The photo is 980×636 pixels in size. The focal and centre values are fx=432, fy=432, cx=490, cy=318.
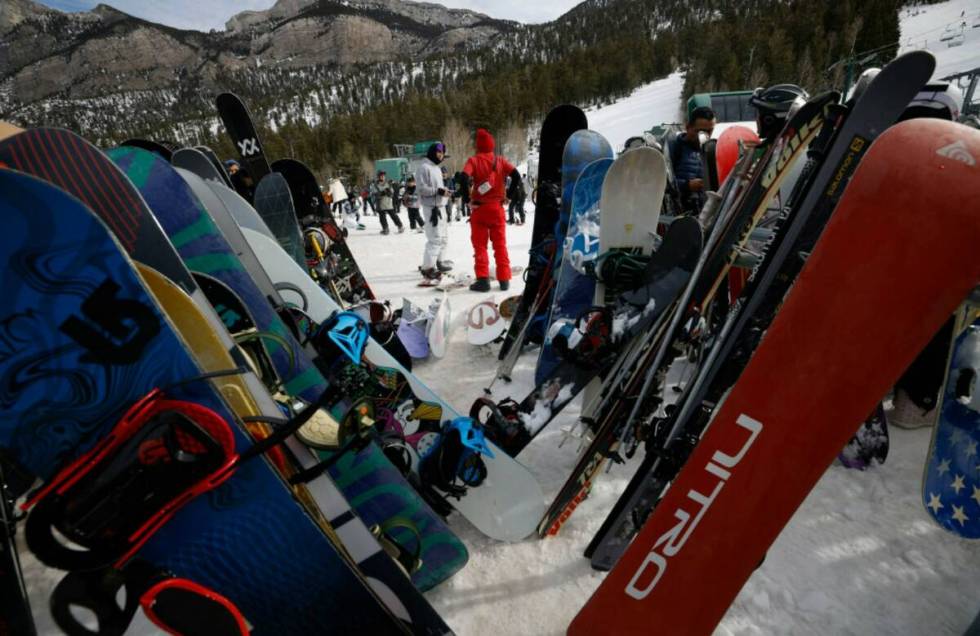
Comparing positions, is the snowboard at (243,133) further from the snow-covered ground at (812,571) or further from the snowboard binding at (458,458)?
the snowboard binding at (458,458)

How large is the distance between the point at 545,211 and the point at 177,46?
151m

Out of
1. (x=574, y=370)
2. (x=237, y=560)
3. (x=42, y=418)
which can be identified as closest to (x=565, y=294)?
(x=574, y=370)

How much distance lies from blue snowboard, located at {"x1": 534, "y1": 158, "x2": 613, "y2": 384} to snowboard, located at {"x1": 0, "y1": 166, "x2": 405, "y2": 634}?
1691 millimetres

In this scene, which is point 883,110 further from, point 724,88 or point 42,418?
point 724,88

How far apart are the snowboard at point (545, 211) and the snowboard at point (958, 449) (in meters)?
2.15

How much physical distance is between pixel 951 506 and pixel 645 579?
1085mm

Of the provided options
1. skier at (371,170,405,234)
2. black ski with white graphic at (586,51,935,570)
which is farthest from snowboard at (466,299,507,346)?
skier at (371,170,405,234)

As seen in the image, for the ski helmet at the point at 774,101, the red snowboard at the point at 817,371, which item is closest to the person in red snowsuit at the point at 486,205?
the ski helmet at the point at 774,101

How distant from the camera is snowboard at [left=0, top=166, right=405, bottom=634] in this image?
32.5 inches

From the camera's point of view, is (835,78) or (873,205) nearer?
(873,205)

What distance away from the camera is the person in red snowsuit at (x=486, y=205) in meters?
4.77

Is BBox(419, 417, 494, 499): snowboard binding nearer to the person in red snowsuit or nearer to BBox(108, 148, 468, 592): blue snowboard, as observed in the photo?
BBox(108, 148, 468, 592): blue snowboard

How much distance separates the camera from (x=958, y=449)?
137 cm

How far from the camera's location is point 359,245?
30.7 feet
